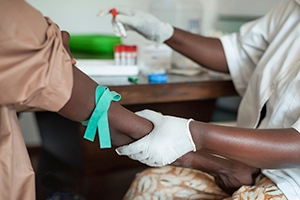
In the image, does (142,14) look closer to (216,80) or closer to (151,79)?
(151,79)

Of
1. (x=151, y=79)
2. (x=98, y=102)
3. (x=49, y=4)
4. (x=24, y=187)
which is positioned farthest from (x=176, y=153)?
(x=49, y=4)

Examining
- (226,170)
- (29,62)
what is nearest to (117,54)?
(226,170)

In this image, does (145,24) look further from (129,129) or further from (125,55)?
(129,129)

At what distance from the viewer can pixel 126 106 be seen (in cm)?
118

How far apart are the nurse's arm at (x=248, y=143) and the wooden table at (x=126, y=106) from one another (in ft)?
1.26

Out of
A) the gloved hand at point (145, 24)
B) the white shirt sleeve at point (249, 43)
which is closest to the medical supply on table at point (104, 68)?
the gloved hand at point (145, 24)

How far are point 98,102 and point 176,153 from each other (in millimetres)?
190

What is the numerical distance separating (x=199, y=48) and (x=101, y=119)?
0.57m

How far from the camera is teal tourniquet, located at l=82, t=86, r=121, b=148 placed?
2.29 feet

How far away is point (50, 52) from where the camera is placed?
24.9 inches

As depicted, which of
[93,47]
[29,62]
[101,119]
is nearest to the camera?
[29,62]

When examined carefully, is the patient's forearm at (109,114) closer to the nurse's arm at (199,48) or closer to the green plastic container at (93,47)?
the nurse's arm at (199,48)

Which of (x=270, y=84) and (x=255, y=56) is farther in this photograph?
(x=255, y=56)

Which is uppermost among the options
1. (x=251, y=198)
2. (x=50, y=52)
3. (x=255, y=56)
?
(x=50, y=52)
